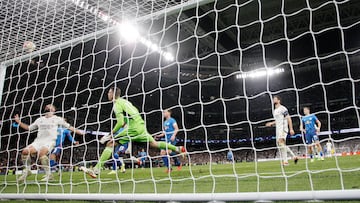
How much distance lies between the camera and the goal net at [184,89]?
3219mm

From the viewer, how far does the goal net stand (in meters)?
3.22

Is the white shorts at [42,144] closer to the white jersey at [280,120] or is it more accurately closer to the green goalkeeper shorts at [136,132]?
the green goalkeeper shorts at [136,132]

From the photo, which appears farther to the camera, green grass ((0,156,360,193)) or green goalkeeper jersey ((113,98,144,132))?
green goalkeeper jersey ((113,98,144,132))

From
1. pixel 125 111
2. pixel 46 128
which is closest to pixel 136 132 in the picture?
pixel 125 111

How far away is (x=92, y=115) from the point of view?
21328mm

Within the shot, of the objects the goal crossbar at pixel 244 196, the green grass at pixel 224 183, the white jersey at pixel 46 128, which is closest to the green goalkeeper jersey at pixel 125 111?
the green grass at pixel 224 183

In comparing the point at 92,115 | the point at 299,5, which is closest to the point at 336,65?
the point at 299,5

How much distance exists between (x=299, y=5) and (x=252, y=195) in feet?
53.2

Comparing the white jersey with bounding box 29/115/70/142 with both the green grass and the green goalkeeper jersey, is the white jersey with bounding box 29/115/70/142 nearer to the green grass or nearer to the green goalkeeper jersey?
the green grass

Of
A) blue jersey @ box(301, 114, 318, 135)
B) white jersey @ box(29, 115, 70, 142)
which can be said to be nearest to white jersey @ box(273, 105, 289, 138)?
blue jersey @ box(301, 114, 318, 135)

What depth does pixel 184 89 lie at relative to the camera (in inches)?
1113

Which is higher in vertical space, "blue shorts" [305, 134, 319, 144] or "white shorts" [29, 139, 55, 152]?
"blue shorts" [305, 134, 319, 144]

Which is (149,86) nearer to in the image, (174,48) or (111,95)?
(174,48)

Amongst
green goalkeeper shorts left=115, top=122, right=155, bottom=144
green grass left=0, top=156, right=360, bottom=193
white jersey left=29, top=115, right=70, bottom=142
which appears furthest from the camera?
white jersey left=29, top=115, right=70, bottom=142
